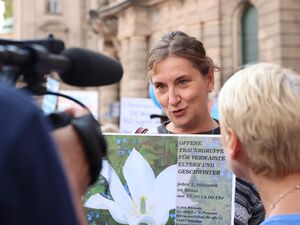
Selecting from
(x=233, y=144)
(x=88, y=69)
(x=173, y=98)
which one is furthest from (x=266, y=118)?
(x=173, y=98)

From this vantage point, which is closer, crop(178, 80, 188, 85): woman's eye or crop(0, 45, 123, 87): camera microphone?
crop(0, 45, 123, 87): camera microphone

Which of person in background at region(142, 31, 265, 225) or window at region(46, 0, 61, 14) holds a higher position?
window at region(46, 0, 61, 14)

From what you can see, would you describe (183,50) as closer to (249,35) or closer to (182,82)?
(182,82)

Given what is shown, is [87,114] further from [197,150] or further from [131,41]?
[131,41]

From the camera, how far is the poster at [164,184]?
7.55ft

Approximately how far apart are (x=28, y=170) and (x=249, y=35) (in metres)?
15.8

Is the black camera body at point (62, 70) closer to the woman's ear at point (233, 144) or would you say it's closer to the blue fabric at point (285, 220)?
the woman's ear at point (233, 144)

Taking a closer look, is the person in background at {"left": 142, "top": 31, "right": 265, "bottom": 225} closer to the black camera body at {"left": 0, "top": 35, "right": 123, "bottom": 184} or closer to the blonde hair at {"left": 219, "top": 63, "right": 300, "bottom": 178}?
the blonde hair at {"left": 219, "top": 63, "right": 300, "bottom": 178}

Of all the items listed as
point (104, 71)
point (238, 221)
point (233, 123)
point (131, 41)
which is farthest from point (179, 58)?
point (131, 41)

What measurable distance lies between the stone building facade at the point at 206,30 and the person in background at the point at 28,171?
13717 millimetres

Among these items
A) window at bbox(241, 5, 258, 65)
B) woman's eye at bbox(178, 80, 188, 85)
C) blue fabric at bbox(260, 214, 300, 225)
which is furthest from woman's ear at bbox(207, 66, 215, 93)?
window at bbox(241, 5, 258, 65)

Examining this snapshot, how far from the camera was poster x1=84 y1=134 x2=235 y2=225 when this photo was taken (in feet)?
7.55

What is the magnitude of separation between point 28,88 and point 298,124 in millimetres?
898

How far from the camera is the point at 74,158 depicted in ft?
3.52
